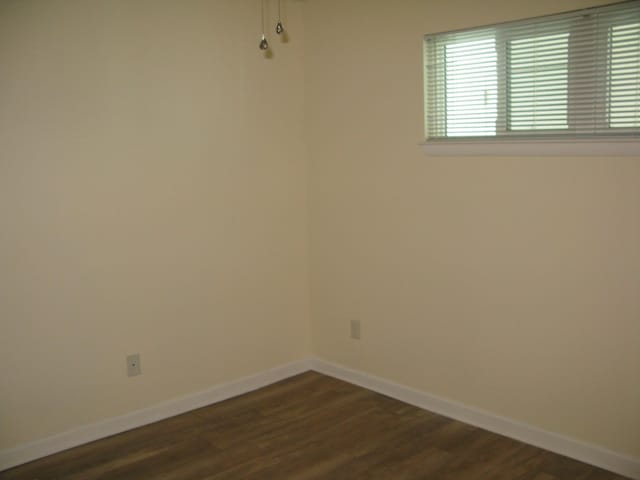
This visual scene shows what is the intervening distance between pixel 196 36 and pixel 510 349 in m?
2.43

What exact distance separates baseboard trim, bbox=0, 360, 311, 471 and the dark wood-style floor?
1.9 inches

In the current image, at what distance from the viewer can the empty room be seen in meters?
3.14

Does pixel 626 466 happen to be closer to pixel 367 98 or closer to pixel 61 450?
pixel 367 98

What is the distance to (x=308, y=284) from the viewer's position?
457 cm

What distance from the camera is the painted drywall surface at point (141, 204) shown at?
3277 mm

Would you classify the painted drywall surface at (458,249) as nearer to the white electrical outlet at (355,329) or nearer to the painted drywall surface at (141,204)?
the white electrical outlet at (355,329)

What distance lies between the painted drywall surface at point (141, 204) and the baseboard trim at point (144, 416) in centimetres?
Answer: 5

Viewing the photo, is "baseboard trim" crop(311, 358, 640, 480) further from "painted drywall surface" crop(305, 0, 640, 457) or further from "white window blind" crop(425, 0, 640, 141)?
"white window blind" crop(425, 0, 640, 141)

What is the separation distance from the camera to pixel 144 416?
3.77 m

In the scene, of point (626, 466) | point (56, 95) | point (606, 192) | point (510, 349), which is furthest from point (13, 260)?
point (626, 466)

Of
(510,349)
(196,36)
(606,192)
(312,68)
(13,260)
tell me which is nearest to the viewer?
(606,192)

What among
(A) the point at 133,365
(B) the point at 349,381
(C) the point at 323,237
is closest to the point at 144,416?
(A) the point at 133,365

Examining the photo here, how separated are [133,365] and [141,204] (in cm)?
89

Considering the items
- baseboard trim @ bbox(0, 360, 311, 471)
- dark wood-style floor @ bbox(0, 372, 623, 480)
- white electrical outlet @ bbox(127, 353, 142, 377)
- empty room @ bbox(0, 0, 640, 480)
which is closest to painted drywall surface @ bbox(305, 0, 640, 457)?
empty room @ bbox(0, 0, 640, 480)
